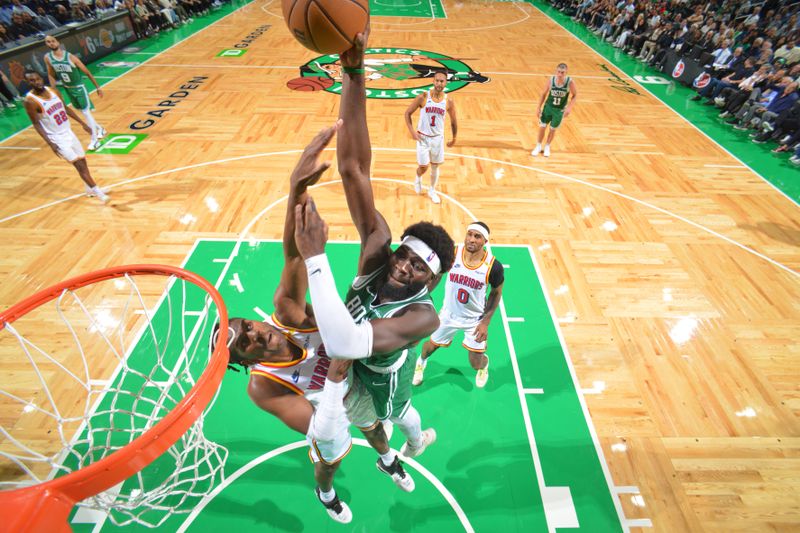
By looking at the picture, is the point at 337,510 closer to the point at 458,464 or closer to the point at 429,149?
the point at 458,464

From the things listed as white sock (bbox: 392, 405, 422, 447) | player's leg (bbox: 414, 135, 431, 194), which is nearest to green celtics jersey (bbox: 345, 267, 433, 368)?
white sock (bbox: 392, 405, 422, 447)

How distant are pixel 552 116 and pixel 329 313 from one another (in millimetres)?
7681

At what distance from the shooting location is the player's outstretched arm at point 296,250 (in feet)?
5.56

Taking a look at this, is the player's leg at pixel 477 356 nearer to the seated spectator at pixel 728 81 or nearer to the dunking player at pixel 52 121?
the dunking player at pixel 52 121

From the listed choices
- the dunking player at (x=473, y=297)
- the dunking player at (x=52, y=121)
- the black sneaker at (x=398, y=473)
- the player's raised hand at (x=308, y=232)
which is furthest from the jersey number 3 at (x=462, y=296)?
the dunking player at (x=52, y=121)

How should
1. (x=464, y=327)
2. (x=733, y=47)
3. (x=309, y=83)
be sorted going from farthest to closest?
(x=733, y=47)
(x=309, y=83)
(x=464, y=327)

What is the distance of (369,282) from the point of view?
238cm

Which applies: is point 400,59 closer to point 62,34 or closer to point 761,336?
point 62,34

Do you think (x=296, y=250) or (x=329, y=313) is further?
(x=296, y=250)

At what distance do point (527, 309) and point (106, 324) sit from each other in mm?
4758

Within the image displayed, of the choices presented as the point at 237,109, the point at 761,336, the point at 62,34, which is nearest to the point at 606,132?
the point at 761,336

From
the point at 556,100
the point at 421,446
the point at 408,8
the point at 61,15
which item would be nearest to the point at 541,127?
the point at 556,100

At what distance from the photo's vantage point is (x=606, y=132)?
934 cm

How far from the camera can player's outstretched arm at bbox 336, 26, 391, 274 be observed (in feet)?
6.89
